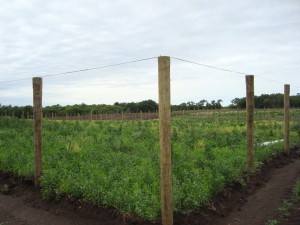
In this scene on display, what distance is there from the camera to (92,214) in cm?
635

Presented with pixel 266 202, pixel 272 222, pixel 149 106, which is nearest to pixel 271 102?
pixel 149 106

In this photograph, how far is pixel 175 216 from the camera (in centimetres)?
591

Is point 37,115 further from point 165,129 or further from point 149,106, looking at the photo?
point 149,106

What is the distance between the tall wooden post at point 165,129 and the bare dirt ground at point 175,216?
16.2 inches

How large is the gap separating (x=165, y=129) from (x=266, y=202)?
334 cm

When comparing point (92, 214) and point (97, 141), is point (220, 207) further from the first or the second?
point (97, 141)

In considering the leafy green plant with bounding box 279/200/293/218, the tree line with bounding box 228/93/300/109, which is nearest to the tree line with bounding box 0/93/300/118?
the tree line with bounding box 228/93/300/109

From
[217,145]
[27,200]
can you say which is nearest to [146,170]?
[27,200]

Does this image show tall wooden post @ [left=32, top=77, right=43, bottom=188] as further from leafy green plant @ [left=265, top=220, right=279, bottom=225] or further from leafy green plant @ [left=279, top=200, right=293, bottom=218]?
leafy green plant @ [left=279, top=200, right=293, bottom=218]

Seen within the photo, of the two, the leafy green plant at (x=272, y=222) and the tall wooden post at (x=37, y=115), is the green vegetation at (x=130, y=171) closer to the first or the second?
the tall wooden post at (x=37, y=115)

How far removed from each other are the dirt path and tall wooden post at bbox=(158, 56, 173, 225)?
4.23ft

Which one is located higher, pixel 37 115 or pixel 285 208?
pixel 37 115

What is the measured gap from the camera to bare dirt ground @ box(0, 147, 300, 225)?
6.10m

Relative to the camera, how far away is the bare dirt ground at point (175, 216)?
6.10 meters
